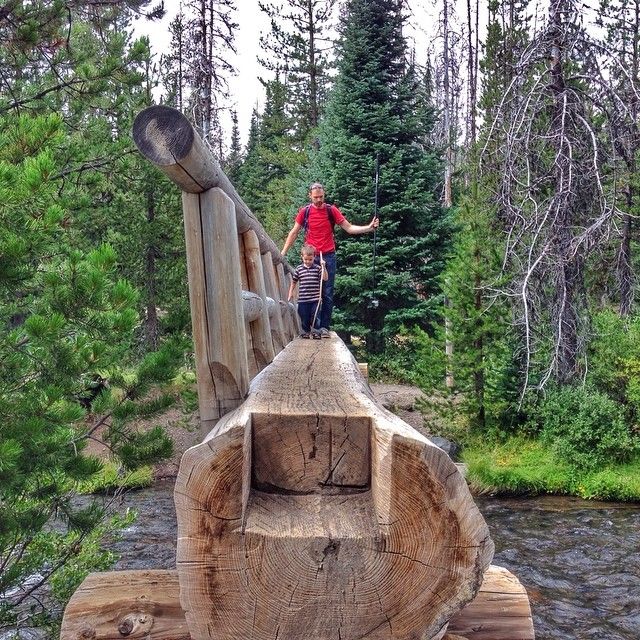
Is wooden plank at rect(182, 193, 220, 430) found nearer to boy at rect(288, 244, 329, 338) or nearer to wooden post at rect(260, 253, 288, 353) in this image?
wooden post at rect(260, 253, 288, 353)

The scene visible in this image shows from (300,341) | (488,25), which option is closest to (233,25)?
(488,25)

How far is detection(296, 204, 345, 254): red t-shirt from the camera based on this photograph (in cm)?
662

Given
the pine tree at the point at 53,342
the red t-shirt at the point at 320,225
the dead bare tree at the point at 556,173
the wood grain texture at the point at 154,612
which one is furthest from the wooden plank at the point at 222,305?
the dead bare tree at the point at 556,173

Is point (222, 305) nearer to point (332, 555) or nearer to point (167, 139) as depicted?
point (167, 139)

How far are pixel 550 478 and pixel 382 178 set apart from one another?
8.48 m

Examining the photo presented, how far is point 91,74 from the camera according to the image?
5395 millimetres

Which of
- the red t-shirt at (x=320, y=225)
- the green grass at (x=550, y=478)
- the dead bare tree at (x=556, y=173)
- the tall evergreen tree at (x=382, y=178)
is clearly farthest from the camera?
the tall evergreen tree at (x=382, y=178)

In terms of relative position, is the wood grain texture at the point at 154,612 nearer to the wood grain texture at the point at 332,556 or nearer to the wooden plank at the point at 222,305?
the wood grain texture at the point at 332,556

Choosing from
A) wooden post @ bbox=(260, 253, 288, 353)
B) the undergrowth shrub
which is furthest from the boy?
the undergrowth shrub

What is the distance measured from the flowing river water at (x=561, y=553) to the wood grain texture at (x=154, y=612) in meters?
4.41

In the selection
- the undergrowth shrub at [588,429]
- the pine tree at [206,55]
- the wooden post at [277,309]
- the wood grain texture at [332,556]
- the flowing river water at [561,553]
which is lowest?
the flowing river water at [561,553]

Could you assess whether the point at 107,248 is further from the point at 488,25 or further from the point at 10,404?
the point at 488,25

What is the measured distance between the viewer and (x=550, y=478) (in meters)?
10.5

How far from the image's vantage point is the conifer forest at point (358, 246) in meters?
3.62
